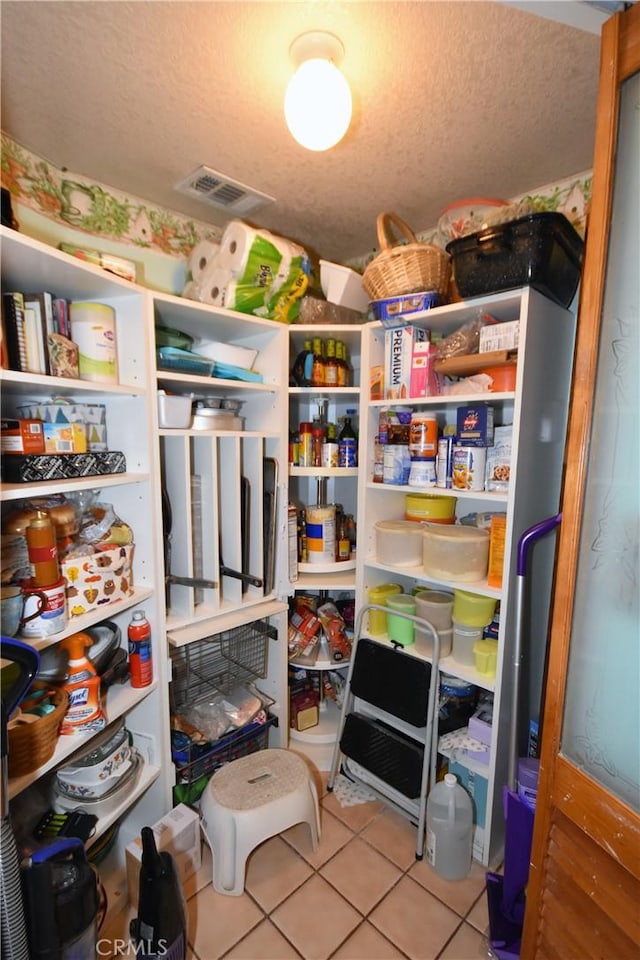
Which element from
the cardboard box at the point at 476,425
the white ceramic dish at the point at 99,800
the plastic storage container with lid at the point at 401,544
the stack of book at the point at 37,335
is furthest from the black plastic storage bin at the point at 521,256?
the white ceramic dish at the point at 99,800

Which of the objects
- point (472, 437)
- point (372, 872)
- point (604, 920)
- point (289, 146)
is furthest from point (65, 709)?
point (289, 146)

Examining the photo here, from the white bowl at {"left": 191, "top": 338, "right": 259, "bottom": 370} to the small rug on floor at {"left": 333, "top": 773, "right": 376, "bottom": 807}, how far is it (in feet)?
5.63

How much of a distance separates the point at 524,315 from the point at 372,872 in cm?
181

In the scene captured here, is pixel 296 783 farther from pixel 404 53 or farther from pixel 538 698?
pixel 404 53

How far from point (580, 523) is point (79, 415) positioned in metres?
1.34

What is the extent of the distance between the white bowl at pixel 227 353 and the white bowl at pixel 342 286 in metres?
0.39

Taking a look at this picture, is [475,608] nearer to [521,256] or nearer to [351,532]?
[351,532]

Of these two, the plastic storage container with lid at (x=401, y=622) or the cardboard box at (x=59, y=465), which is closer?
the cardboard box at (x=59, y=465)

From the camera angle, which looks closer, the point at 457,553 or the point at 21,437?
the point at 21,437

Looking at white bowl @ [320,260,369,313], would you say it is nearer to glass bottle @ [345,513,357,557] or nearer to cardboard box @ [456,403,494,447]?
cardboard box @ [456,403,494,447]

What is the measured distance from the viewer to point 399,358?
5.11 feet

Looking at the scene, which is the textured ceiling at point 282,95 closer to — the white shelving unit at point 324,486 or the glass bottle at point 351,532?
the white shelving unit at point 324,486

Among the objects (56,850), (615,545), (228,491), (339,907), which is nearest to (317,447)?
(228,491)

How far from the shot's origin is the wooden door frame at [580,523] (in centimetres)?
73
